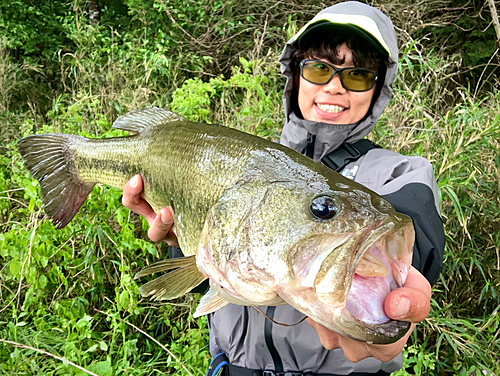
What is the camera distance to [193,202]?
1.39 m

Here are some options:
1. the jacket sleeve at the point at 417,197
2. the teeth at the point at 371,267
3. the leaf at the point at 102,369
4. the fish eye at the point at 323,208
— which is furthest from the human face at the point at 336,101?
the leaf at the point at 102,369

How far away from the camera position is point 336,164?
5.85 ft

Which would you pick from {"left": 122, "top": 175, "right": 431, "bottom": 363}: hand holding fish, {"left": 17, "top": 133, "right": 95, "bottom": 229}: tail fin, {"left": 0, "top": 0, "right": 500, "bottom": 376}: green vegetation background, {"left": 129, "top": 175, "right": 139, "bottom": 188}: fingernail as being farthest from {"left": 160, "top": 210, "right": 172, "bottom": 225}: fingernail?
{"left": 0, "top": 0, "right": 500, "bottom": 376}: green vegetation background

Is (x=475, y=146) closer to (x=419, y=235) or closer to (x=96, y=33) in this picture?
(x=419, y=235)

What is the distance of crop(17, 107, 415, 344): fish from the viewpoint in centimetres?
90

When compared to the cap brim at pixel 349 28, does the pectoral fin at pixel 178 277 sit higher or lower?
lower

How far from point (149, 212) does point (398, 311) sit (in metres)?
1.38

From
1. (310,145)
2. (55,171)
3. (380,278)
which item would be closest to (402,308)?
(380,278)

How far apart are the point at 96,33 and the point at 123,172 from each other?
447cm

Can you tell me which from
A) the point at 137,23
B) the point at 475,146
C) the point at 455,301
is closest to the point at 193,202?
the point at 475,146

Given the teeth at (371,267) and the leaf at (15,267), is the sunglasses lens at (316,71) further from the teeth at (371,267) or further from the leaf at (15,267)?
the leaf at (15,267)

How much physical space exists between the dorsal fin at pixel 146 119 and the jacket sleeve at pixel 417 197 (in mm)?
882

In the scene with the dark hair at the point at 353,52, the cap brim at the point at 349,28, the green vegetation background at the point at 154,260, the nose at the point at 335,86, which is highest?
the cap brim at the point at 349,28

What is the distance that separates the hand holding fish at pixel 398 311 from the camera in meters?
0.89
